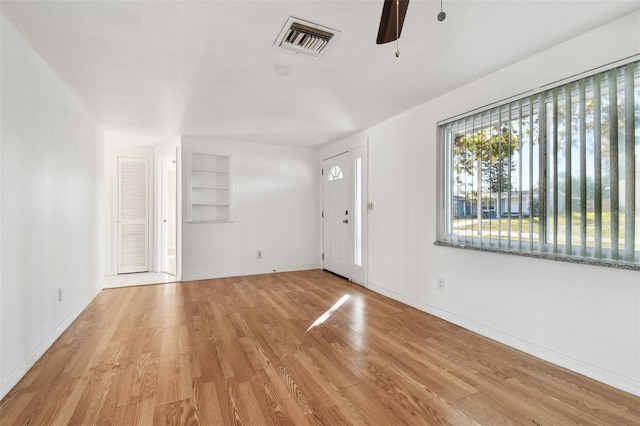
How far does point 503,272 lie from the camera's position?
245cm

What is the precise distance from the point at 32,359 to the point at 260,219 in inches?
131

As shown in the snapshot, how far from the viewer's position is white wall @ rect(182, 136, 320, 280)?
4703 millimetres

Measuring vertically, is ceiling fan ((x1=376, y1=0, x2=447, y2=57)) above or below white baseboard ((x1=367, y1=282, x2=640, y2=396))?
above

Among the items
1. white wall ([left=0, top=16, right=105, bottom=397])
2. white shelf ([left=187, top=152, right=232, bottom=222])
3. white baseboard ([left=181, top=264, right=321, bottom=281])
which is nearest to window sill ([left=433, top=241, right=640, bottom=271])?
white baseboard ([left=181, top=264, right=321, bottom=281])

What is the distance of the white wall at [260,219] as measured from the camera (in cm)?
470

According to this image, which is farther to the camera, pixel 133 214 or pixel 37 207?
pixel 133 214

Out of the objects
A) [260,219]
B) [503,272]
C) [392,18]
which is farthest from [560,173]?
[260,219]

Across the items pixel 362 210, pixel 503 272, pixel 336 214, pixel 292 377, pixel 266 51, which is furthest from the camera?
pixel 336 214

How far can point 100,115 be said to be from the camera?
11.7ft

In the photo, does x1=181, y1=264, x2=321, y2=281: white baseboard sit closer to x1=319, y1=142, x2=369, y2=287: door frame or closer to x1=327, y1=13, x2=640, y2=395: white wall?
x1=319, y1=142, x2=369, y2=287: door frame

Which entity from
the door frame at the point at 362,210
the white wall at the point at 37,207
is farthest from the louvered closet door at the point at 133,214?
the door frame at the point at 362,210

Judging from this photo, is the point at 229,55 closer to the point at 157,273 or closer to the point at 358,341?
the point at 358,341

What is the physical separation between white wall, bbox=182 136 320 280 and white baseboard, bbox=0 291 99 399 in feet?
6.01

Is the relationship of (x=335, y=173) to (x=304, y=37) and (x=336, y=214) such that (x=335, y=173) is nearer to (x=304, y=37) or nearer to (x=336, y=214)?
(x=336, y=214)
